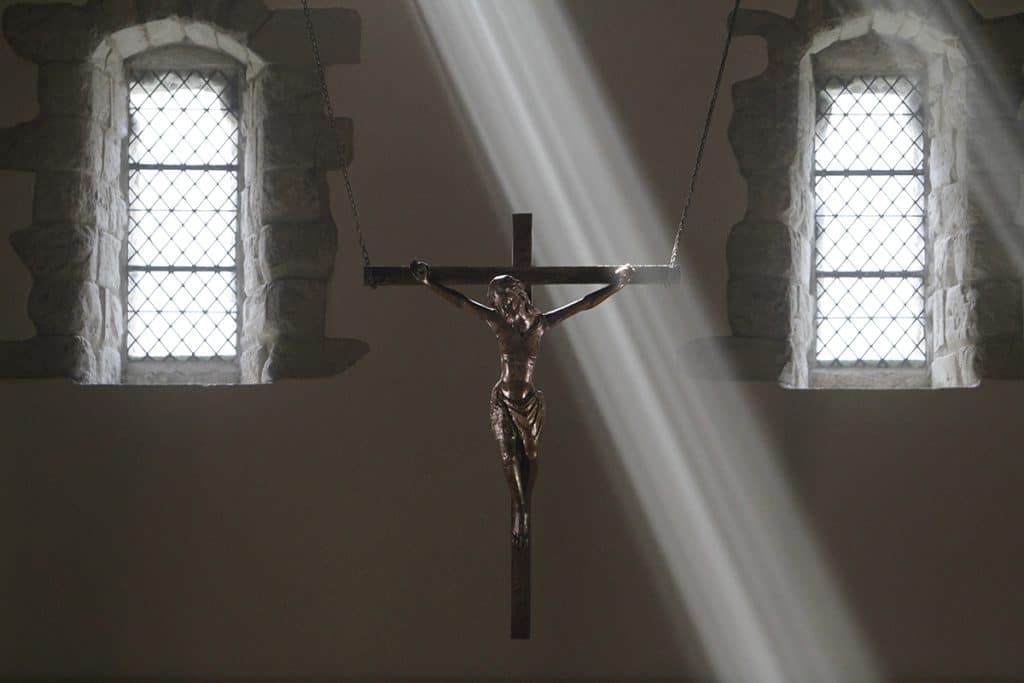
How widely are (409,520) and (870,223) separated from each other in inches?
90.7

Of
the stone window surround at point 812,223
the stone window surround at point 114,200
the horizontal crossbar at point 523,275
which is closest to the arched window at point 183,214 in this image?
the stone window surround at point 114,200

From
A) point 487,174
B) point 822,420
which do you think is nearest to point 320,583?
point 487,174

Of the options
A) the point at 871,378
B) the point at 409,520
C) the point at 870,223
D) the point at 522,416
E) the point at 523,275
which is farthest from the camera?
the point at 870,223

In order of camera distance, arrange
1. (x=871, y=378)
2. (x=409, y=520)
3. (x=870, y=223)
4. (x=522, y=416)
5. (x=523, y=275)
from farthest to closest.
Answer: (x=870, y=223)
(x=871, y=378)
(x=409, y=520)
(x=523, y=275)
(x=522, y=416)

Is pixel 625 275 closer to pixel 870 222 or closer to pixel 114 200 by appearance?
pixel 870 222

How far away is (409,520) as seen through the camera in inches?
188

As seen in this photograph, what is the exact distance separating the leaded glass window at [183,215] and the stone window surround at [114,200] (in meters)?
0.11

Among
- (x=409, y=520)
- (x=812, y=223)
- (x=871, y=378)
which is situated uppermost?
(x=812, y=223)

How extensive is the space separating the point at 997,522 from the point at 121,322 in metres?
3.65

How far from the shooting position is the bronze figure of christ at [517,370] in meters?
3.78

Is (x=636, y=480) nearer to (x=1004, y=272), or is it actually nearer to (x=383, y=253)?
(x=383, y=253)

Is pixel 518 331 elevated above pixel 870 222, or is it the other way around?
pixel 870 222

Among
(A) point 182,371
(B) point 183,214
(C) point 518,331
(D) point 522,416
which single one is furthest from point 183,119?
(D) point 522,416

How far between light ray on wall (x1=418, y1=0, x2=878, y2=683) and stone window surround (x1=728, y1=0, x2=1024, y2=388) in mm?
→ 266
